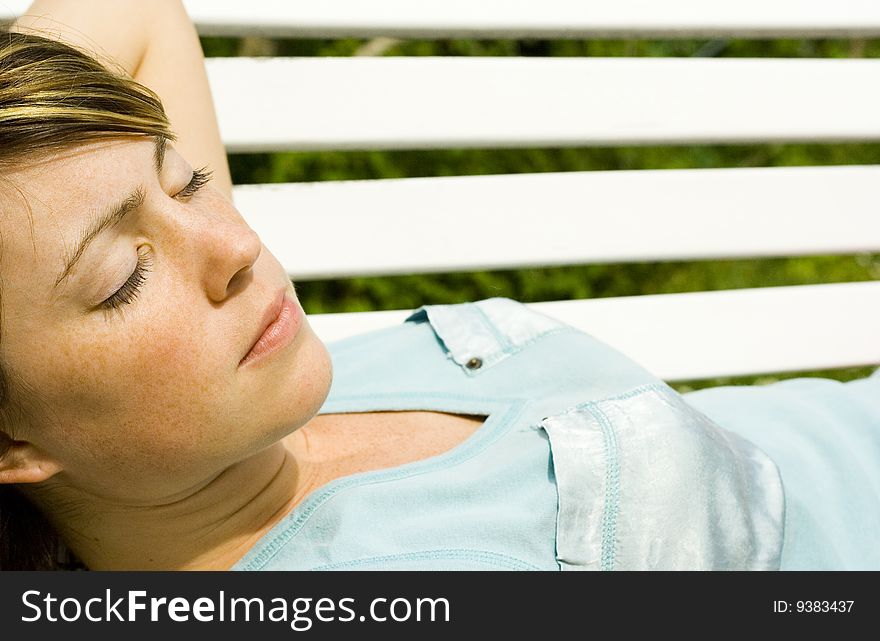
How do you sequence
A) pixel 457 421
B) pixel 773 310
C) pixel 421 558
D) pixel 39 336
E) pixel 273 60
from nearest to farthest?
1. pixel 39 336
2. pixel 421 558
3. pixel 457 421
4. pixel 273 60
5. pixel 773 310

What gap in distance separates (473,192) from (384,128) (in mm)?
211

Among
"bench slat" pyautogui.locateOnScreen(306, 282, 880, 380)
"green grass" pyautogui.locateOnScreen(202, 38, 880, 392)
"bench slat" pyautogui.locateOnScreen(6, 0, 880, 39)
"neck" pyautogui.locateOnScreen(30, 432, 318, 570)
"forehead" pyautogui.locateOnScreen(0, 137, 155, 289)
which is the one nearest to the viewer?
"forehead" pyautogui.locateOnScreen(0, 137, 155, 289)

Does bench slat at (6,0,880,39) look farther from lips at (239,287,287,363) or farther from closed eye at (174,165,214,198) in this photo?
lips at (239,287,287,363)

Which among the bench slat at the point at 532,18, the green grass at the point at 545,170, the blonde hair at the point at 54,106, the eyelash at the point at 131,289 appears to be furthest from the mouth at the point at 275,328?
the green grass at the point at 545,170

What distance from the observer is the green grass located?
103 inches

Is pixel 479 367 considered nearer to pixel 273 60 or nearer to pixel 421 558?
pixel 421 558

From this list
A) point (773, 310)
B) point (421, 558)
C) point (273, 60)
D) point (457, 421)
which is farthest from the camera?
point (773, 310)

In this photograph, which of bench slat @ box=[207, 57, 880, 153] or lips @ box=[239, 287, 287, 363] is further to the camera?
bench slat @ box=[207, 57, 880, 153]

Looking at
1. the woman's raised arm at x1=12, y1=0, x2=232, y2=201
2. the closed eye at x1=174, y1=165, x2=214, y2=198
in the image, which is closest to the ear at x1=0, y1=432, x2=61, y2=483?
the closed eye at x1=174, y1=165, x2=214, y2=198

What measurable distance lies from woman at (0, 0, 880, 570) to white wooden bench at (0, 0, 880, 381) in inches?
8.9

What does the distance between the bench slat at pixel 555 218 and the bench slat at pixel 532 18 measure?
0.94 feet

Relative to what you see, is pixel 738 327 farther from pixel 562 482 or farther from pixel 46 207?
pixel 46 207
